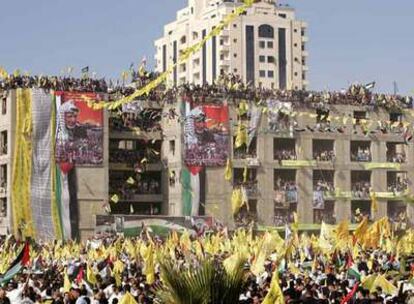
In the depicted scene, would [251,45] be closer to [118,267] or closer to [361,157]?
[361,157]

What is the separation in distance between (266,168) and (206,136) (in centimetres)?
501

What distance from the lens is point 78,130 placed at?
6259 cm

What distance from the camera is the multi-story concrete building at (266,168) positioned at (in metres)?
64.8

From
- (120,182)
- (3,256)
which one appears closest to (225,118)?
(120,182)

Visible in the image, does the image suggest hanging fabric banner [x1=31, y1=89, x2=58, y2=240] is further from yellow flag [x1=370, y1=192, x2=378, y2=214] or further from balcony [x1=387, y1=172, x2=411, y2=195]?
balcony [x1=387, y1=172, x2=411, y2=195]

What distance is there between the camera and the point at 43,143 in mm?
62000

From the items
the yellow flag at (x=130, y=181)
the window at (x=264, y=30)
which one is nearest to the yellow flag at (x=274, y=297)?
the yellow flag at (x=130, y=181)

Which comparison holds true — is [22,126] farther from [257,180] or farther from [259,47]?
[259,47]

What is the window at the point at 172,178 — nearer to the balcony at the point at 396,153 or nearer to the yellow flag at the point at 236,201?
the yellow flag at the point at 236,201

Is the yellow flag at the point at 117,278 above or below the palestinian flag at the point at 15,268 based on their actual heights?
below

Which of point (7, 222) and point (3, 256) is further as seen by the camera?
point (7, 222)

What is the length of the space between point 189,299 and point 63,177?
5005cm

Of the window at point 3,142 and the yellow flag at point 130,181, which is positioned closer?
the window at point 3,142

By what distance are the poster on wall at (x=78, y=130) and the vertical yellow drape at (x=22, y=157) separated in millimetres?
1783
